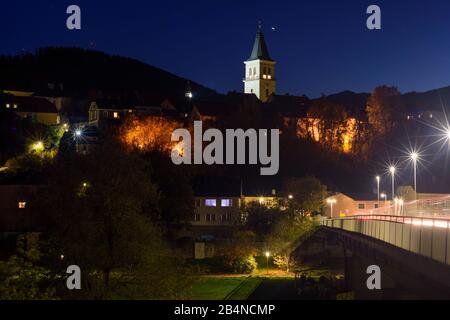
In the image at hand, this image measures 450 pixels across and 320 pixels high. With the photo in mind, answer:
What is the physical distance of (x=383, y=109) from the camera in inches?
5650

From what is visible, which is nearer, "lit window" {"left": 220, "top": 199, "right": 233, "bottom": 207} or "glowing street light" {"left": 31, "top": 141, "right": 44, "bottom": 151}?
"lit window" {"left": 220, "top": 199, "right": 233, "bottom": 207}

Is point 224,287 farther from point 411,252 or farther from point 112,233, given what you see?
point 411,252

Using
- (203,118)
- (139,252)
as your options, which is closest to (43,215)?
(139,252)

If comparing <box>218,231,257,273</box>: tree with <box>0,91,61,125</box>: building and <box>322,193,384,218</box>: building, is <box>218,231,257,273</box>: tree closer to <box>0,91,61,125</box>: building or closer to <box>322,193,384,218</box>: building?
<box>322,193,384,218</box>: building

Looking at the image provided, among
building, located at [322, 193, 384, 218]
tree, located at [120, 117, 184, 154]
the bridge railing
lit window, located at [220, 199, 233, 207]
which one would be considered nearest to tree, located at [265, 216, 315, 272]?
lit window, located at [220, 199, 233, 207]

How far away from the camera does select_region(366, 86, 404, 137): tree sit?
142625 mm

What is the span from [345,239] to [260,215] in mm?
39959

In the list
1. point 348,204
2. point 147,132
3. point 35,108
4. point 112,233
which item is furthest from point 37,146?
point 112,233

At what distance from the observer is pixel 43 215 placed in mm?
61844

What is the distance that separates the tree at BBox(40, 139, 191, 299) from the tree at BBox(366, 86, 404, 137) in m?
93.4

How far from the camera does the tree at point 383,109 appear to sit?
143 metres

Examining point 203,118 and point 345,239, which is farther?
→ point 203,118

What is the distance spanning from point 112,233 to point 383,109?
103 m
